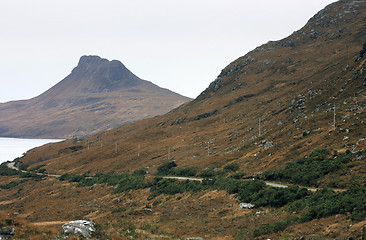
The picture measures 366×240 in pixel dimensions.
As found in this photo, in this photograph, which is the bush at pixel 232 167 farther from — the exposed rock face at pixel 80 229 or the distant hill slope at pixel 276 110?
the exposed rock face at pixel 80 229

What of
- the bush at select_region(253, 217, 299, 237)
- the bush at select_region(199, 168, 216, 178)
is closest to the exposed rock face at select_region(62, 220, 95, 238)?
the bush at select_region(253, 217, 299, 237)

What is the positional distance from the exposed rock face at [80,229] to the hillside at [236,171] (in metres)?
0.88

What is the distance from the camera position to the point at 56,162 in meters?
106

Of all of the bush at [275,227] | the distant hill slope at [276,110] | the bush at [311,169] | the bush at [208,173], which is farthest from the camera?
the bush at [208,173]

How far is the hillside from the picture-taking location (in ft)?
75.2

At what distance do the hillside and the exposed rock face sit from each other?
2.90 feet

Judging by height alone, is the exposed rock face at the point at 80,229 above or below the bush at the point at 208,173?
above

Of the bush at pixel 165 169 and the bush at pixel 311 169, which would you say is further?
the bush at pixel 165 169

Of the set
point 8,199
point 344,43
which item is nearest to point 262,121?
point 8,199

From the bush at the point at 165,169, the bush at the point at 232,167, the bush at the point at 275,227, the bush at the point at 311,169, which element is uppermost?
the bush at the point at 311,169

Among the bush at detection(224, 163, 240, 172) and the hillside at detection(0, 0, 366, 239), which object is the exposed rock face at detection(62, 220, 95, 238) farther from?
the bush at detection(224, 163, 240, 172)

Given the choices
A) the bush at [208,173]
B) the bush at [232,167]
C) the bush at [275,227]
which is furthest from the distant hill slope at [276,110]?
the bush at [275,227]

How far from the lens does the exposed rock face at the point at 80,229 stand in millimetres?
17656

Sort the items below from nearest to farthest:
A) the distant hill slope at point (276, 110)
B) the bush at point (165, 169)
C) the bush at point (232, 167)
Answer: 1. the distant hill slope at point (276, 110)
2. the bush at point (232, 167)
3. the bush at point (165, 169)
